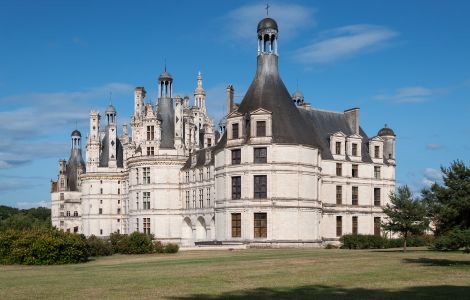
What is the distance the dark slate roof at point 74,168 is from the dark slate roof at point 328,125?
5449 cm

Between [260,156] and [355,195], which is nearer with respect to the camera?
[260,156]

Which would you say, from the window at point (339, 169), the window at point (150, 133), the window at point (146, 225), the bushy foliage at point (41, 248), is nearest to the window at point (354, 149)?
the window at point (339, 169)

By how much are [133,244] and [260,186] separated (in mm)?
14673

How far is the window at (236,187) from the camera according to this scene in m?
57.6

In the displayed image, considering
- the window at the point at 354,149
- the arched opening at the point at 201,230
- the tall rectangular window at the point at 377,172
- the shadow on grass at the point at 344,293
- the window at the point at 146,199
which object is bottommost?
the arched opening at the point at 201,230

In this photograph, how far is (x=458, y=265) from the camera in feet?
91.5

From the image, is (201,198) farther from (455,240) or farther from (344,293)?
(344,293)

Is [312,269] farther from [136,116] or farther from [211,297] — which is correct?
[136,116]

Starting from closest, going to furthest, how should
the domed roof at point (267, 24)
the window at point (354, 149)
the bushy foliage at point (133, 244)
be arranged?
the bushy foliage at point (133, 244) → the domed roof at point (267, 24) → the window at point (354, 149)

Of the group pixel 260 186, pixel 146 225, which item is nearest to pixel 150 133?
pixel 146 225

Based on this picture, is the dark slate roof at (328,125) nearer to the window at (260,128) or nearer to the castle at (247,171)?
the castle at (247,171)

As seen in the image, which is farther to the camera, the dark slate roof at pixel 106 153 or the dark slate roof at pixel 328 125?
the dark slate roof at pixel 106 153

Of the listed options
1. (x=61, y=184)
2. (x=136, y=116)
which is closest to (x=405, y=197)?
(x=136, y=116)

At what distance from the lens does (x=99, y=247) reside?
1758 inches
